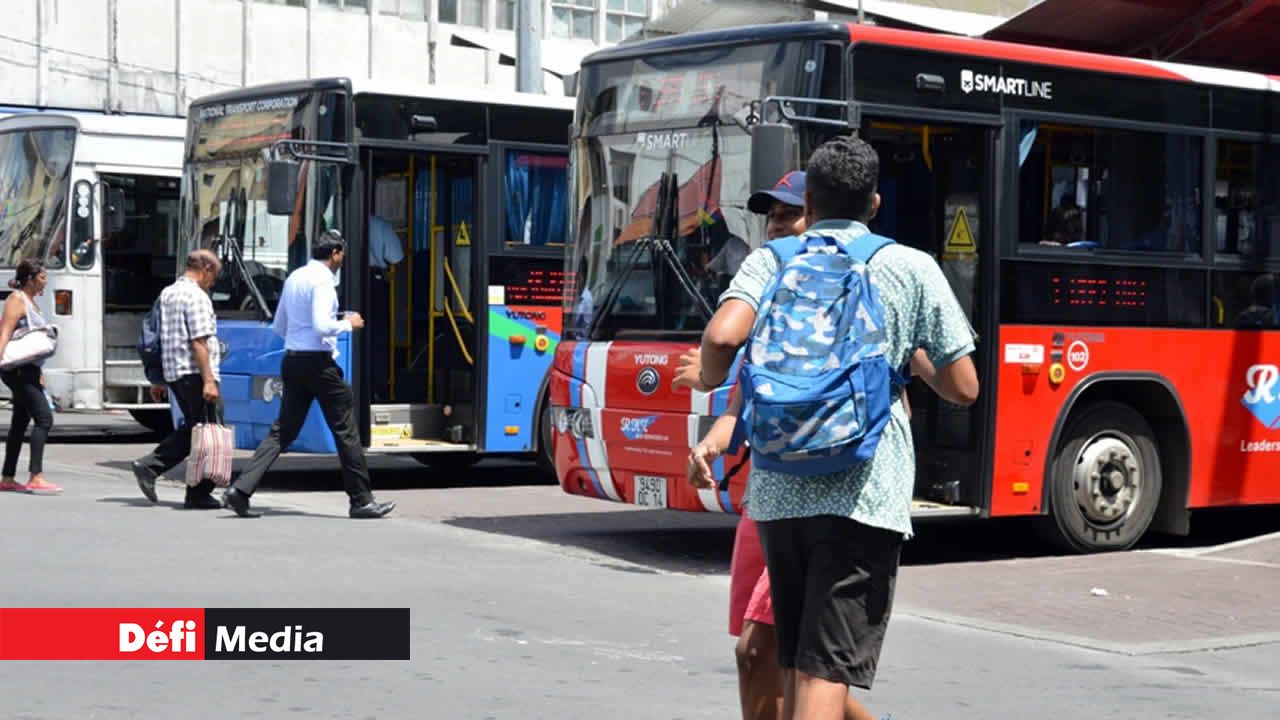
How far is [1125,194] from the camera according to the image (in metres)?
12.3

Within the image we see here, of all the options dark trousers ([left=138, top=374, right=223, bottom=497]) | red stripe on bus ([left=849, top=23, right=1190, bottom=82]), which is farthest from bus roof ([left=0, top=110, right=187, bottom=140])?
red stripe on bus ([left=849, top=23, right=1190, bottom=82])

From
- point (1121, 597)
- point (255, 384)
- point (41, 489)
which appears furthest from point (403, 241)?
point (1121, 597)

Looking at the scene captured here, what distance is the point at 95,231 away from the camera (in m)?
20.0

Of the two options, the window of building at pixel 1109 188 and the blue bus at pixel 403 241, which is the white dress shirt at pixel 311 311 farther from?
the window of building at pixel 1109 188

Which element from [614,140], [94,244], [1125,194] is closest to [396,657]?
[614,140]

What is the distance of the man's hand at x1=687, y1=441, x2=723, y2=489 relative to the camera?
5.59 m

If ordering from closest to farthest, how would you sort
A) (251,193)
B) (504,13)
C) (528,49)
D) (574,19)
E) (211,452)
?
1. (211,452)
2. (251,193)
3. (528,49)
4. (504,13)
5. (574,19)

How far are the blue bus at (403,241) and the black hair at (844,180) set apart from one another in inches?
392

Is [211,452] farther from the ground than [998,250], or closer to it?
closer to it

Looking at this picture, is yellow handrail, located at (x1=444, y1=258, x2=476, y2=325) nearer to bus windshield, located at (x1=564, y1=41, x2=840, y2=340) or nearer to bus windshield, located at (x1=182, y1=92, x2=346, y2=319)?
bus windshield, located at (x1=182, y1=92, x2=346, y2=319)

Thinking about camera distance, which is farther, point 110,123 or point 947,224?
point 110,123

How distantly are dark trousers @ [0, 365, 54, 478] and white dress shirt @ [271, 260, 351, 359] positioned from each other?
272 cm

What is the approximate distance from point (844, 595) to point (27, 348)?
1086cm

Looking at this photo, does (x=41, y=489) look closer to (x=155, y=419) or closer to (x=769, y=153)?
(x=155, y=419)
